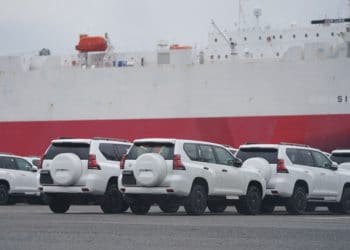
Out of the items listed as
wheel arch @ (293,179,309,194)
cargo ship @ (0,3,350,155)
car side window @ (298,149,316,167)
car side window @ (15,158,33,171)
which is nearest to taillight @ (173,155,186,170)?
wheel arch @ (293,179,309,194)

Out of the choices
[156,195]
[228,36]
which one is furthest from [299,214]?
[228,36]

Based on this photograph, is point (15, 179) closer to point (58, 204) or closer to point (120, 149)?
point (120, 149)

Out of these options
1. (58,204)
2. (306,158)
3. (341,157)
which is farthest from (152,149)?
(341,157)

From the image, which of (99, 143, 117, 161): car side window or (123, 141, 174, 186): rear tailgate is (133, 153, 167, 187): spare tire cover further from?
(99, 143, 117, 161): car side window

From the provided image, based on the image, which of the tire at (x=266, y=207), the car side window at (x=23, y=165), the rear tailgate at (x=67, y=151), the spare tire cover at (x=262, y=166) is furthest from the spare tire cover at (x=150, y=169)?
the car side window at (x=23, y=165)

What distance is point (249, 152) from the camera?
64.9ft

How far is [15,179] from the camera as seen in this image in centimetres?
2430

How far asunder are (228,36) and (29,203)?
19788 mm

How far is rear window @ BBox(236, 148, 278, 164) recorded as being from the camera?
19.1 m

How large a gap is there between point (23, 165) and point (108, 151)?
7026 mm

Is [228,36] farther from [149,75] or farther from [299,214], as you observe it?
[299,214]

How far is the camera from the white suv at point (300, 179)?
18.8 m

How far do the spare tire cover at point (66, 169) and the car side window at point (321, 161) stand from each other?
543cm

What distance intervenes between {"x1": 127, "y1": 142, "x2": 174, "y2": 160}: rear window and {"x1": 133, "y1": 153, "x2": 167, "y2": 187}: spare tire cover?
0.26 metres
